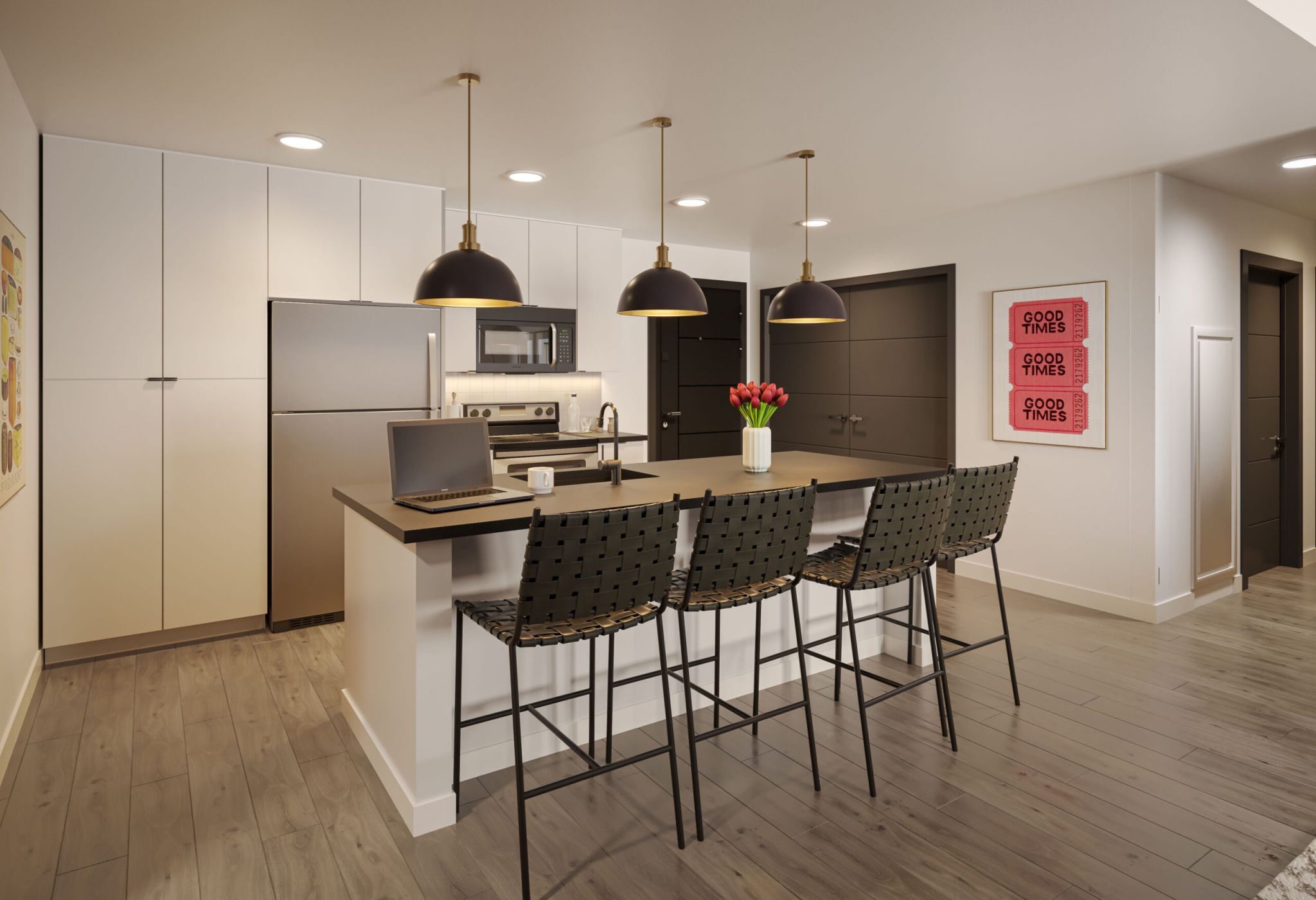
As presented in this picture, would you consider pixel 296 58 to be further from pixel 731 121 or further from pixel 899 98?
pixel 899 98

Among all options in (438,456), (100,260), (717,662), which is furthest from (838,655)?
(100,260)

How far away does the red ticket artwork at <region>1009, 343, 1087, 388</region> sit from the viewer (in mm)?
4730

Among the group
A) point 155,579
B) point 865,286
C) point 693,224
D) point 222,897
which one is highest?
point 693,224

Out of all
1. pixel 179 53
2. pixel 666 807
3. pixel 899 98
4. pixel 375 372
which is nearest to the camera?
pixel 666 807

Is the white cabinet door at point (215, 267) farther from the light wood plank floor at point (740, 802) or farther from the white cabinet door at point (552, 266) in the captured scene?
the white cabinet door at point (552, 266)

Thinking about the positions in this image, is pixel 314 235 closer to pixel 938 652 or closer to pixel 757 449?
pixel 757 449

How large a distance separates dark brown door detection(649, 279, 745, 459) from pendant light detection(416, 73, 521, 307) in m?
3.74

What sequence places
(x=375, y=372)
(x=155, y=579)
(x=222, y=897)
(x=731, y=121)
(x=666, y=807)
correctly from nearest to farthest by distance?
(x=222, y=897), (x=666, y=807), (x=731, y=121), (x=155, y=579), (x=375, y=372)

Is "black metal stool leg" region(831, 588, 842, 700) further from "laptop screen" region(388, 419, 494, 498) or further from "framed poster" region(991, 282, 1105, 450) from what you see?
"framed poster" region(991, 282, 1105, 450)

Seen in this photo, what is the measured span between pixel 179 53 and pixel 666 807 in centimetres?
308

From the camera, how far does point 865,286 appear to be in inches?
241

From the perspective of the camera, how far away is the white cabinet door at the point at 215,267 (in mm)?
3947

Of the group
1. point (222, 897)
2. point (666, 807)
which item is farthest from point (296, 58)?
point (666, 807)

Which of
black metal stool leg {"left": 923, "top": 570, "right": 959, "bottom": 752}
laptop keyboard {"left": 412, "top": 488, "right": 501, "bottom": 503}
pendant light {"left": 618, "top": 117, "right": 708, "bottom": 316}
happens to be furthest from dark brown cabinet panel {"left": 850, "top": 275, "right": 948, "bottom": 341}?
laptop keyboard {"left": 412, "top": 488, "right": 501, "bottom": 503}
